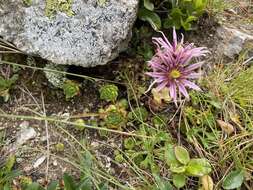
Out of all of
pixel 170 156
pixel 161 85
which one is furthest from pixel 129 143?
pixel 161 85

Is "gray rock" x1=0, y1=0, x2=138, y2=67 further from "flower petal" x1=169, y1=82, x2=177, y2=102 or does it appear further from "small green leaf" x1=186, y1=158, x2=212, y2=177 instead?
"small green leaf" x1=186, y1=158, x2=212, y2=177

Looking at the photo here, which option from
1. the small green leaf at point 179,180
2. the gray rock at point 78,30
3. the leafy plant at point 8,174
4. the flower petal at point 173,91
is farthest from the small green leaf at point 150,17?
the leafy plant at point 8,174

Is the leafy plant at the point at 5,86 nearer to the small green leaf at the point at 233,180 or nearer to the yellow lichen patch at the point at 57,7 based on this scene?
the yellow lichen patch at the point at 57,7

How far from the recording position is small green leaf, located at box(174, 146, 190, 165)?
225cm

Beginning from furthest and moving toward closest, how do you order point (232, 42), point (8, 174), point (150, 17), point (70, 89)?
point (232, 42), point (150, 17), point (70, 89), point (8, 174)

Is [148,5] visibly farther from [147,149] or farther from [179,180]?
[179,180]

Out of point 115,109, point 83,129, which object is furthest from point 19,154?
point 115,109

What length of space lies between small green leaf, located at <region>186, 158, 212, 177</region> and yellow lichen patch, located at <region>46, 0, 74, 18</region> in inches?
33.2

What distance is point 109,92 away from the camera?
238 centimetres

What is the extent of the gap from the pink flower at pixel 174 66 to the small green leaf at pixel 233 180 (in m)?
0.40

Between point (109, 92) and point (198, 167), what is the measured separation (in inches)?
20.5

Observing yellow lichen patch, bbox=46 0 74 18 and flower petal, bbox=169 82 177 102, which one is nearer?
flower petal, bbox=169 82 177 102

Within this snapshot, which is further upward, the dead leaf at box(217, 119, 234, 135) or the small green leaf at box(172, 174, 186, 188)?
the dead leaf at box(217, 119, 234, 135)

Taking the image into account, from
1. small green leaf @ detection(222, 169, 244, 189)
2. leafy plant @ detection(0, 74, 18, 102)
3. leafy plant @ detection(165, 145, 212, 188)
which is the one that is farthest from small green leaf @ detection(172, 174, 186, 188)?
leafy plant @ detection(0, 74, 18, 102)
